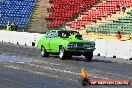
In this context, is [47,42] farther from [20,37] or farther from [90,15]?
[90,15]

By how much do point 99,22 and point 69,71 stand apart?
2812cm

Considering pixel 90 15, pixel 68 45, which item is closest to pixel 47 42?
pixel 68 45

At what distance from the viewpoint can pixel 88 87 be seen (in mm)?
13102

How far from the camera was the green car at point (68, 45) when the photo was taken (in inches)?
984

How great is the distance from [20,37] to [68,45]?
61.9ft

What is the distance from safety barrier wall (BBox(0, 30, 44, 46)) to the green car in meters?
13.5

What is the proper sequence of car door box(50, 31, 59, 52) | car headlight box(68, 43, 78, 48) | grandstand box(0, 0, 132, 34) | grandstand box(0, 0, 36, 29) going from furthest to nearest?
grandstand box(0, 0, 36, 29) → grandstand box(0, 0, 132, 34) → car door box(50, 31, 59, 52) → car headlight box(68, 43, 78, 48)

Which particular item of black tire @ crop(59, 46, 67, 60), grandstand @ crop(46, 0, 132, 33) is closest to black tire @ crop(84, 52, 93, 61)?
black tire @ crop(59, 46, 67, 60)

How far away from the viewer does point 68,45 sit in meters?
24.9

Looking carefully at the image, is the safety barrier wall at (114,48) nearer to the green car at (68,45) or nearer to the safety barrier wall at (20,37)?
the green car at (68,45)

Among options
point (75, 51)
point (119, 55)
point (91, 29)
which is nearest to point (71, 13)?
point (91, 29)

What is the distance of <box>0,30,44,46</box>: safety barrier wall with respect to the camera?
135ft

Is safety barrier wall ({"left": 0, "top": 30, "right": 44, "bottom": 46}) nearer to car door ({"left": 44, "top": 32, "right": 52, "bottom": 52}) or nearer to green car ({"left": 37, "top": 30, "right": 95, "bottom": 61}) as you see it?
car door ({"left": 44, "top": 32, "right": 52, "bottom": 52})

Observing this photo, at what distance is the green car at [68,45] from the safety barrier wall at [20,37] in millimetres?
13530
